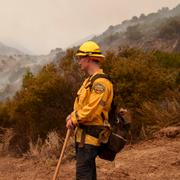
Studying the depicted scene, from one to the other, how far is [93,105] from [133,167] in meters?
3.51

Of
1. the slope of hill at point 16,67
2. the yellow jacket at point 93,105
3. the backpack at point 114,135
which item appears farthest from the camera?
the slope of hill at point 16,67

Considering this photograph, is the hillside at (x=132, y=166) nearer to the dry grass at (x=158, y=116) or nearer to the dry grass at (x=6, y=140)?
the dry grass at (x=158, y=116)

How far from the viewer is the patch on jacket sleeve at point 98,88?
5.35 metres

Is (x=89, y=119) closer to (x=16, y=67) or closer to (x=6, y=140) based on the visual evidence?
(x=6, y=140)

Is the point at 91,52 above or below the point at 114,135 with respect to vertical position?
above

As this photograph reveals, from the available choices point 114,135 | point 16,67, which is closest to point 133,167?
point 114,135

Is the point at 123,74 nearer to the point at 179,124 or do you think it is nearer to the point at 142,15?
the point at 179,124

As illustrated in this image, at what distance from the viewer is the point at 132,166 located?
8648 mm

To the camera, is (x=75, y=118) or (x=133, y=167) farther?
(x=133, y=167)

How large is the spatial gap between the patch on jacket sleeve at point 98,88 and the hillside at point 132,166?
2759mm

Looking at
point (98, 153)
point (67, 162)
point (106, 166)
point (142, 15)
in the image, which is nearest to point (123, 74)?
point (67, 162)

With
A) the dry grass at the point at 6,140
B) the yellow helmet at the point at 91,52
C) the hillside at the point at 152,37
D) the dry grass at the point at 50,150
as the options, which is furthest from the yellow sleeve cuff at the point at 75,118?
the hillside at the point at 152,37

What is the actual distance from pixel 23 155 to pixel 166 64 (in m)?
5.31

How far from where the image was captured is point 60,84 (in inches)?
529
